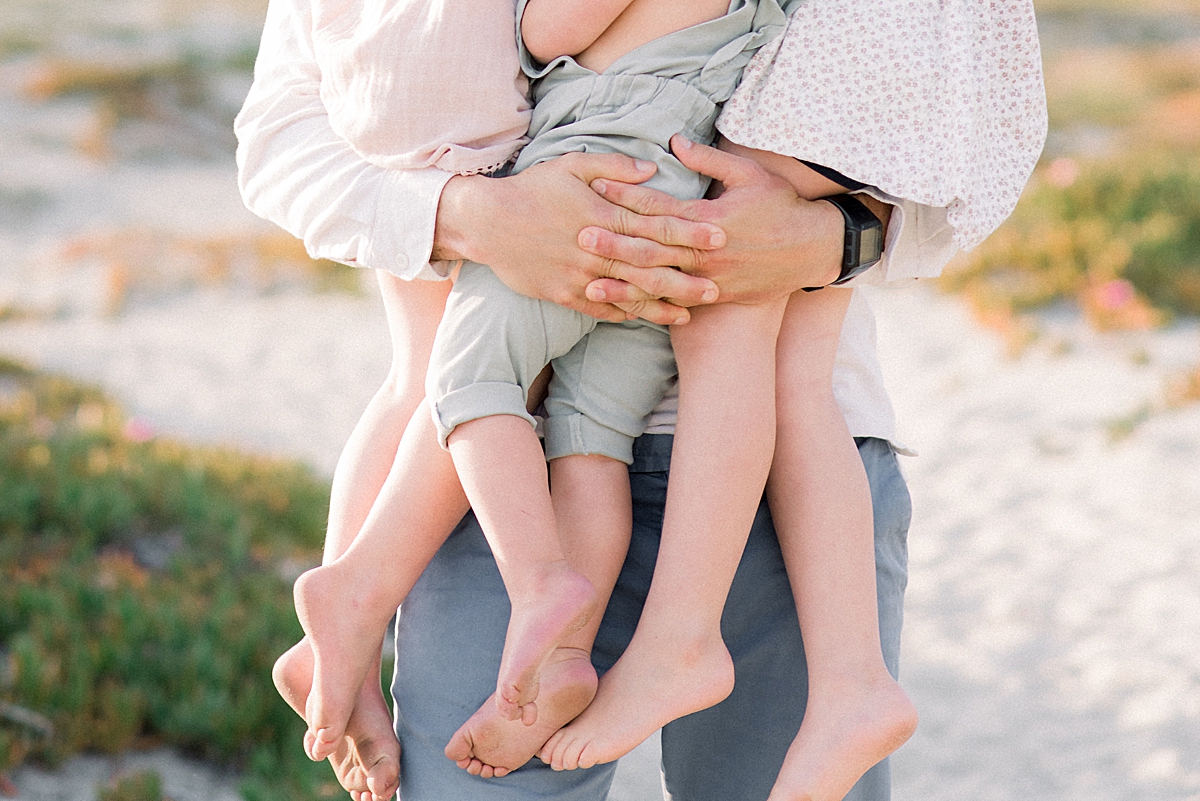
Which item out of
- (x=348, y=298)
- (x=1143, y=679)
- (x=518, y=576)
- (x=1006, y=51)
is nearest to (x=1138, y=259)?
(x=1143, y=679)

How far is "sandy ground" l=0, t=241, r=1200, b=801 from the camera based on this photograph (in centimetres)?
370

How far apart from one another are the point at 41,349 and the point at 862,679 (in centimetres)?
724

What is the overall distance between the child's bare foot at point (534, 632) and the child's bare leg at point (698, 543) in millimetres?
120

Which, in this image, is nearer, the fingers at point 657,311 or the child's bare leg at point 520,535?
the child's bare leg at point 520,535

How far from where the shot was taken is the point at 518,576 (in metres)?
1.34

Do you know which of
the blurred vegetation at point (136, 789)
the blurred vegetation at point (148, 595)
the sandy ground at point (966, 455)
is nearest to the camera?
the blurred vegetation at point (136, 789)

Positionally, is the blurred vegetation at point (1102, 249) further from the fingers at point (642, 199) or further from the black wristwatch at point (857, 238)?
the fingers at point (642, 199)

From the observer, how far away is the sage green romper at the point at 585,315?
4.57 ft

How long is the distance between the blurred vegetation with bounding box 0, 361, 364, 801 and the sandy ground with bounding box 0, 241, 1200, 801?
23cm

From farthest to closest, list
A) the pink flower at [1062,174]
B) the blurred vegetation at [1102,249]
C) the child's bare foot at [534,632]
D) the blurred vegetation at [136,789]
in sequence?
the blurred vegetation at [1102,249] → the pink flower at [1062,174] → the blurred vegetation at [136,789] → the child's bare foot at [534,632]

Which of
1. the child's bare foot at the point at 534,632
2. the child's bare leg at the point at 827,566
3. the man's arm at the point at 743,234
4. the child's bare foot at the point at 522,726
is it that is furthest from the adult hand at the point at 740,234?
the child's bare foot at the point at 522,726

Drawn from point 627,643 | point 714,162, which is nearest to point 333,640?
point 627,643

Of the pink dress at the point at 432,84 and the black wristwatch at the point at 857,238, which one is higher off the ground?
the pink dress at the point at 432,84

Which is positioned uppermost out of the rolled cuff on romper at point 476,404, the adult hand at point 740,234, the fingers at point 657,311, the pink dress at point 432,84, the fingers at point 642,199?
the pink dress at point 432,84
